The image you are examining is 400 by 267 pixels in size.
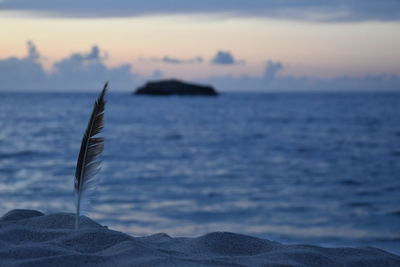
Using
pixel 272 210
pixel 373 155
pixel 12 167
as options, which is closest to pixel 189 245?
pixel 272 210

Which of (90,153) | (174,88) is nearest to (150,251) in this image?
(90,153)

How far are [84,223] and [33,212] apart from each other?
539 millimetres

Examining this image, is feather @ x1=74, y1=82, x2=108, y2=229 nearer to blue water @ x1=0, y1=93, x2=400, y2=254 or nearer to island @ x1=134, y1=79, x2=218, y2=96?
blue water @ x1=0, y1=93, x2=400, y2=254

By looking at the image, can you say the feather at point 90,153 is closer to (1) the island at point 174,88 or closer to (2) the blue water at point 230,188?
(2) the blue water at point 230,188

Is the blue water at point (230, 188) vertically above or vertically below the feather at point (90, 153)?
below

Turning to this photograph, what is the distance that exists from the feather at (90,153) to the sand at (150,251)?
291 millimetres

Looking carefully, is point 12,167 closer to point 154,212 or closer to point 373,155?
point 154,212

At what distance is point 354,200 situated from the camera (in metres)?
11.9

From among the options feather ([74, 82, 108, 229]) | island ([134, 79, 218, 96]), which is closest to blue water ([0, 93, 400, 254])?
feather ([74, 82, 108, 229])

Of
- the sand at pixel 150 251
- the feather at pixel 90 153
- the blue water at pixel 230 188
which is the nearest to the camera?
the sand at pixel 150 251

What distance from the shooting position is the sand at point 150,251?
99.4 inches

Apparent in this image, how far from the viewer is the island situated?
142m

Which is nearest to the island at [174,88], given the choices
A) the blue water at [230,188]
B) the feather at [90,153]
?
the blue water at [230,188]

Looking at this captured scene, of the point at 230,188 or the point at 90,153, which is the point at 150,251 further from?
the point at 230,188
